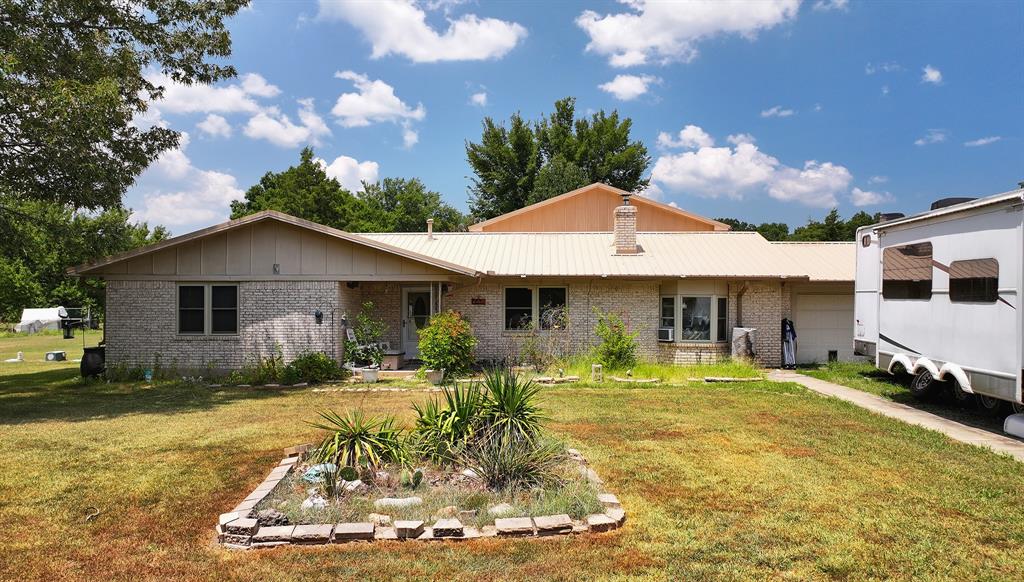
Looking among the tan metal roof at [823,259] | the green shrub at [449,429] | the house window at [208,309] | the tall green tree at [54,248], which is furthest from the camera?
the tan metal roof at [823,259]

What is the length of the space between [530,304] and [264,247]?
701 cm

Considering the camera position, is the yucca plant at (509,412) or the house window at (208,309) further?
the house window at (208,309)

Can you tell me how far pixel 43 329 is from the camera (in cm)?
3541

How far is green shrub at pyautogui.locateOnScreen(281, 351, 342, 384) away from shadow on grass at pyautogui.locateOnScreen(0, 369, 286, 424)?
0.82 m

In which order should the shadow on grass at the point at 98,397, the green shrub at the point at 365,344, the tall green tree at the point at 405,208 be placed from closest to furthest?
the shadow on grass at the point at 98,397 → the green shrub at the point at 365,344 → the tall green tree at the point at 405,208

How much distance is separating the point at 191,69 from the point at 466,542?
47.7 feet

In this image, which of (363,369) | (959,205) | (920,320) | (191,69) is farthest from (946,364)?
(191,69)

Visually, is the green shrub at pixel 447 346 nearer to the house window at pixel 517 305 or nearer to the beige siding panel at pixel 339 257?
the beige siding panel at pixel 339 257

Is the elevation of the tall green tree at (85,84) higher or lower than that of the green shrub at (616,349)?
higher

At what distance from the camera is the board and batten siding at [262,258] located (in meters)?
14.4

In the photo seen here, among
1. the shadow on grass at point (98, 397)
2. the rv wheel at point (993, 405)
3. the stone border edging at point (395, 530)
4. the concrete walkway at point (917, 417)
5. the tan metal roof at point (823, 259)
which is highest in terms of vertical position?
the tan metal roof at point (823, 259)

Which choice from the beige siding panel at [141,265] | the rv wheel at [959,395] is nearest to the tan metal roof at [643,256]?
the rv wheel at [959,395]

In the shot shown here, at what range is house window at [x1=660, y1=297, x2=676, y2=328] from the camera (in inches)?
650

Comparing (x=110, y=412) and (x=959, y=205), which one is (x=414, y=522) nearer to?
(x=110, y=412)
